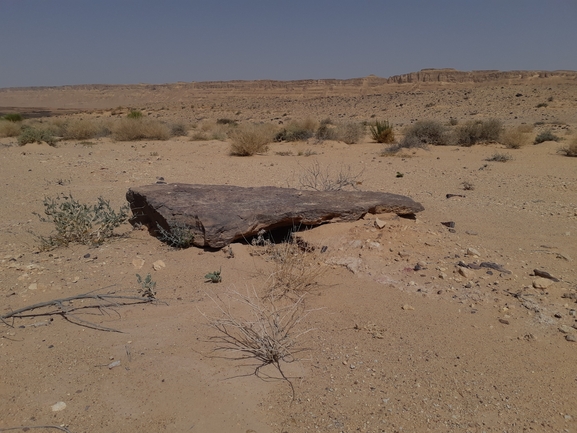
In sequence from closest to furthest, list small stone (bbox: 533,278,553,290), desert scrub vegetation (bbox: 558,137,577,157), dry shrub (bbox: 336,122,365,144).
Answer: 1. small stone (bbox: 533,278,553,290)
2. desert scrub vegetation (bbox: 558,137,577,157)
3. dry shrub (bbox: 336,122,365,144)

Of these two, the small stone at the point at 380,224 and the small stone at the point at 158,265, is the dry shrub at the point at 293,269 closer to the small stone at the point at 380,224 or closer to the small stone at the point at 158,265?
the small stone at the point at 380,224

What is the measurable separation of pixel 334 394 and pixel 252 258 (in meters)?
1.95

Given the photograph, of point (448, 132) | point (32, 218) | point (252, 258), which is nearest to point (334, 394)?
point (252, 258)

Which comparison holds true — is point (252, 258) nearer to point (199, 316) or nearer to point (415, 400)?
point (199, 316)

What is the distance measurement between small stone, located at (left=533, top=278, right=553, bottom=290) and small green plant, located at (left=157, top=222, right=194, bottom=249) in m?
3.01

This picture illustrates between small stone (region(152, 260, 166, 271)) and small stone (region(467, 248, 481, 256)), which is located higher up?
small stone (region(467, 248, 481, 256))

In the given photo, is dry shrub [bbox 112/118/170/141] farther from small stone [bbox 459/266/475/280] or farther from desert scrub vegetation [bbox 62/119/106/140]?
small stone [bbox 459/266/475/280]

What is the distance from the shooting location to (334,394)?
2383mm

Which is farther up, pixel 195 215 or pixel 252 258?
pixel 195 215

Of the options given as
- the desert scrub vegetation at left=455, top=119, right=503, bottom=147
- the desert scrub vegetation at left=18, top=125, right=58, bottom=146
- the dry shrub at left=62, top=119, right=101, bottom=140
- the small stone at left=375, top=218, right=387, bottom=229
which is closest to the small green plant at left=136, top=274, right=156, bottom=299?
the small stone at left=375, top=218, right=387, bottom=229

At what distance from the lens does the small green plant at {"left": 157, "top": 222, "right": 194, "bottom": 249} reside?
4234mm

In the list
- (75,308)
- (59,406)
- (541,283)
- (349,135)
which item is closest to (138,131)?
(349,135)

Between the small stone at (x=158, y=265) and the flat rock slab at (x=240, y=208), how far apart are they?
0.41m

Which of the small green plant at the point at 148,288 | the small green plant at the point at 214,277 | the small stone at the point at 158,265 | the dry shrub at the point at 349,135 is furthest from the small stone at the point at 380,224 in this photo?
the dry shrub at the point at 349,135
